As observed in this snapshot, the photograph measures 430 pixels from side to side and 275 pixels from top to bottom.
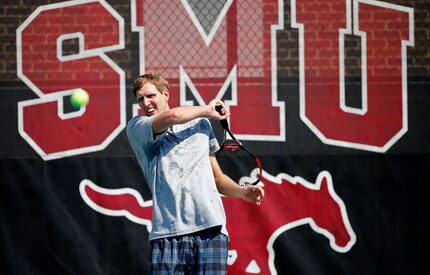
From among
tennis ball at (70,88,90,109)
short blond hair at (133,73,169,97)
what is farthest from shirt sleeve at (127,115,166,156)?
tennis ball at (70,88,90,109)

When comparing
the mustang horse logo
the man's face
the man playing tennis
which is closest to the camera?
the man playing tennis

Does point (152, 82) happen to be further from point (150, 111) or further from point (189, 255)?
point (189, 255)

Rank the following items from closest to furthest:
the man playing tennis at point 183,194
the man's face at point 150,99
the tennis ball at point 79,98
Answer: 1. the man playing tennis at point 183,194
2. the man's face at point 150,99
3. the tennis ball at point 79,98

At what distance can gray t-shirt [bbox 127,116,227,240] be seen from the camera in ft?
13.2

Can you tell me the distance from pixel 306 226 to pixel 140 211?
1.17 meters

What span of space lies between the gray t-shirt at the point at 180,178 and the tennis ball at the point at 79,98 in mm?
1670

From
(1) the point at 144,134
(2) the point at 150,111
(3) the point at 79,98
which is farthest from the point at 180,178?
(3) the point at 79,98

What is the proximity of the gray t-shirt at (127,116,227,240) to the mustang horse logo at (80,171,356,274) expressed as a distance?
5.74 ft

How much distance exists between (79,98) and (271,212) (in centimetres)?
156

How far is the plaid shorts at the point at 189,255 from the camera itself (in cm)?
402

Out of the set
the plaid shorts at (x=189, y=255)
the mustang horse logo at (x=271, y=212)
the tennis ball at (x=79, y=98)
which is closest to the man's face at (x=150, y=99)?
the plaid shorts at (x=189, y=255)

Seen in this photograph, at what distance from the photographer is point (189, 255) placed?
4.04 metres

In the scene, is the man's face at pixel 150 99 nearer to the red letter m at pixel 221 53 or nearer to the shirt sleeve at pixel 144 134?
the shirt sleeve at pixel 144 134

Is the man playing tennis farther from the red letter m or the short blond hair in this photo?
the red letter m
